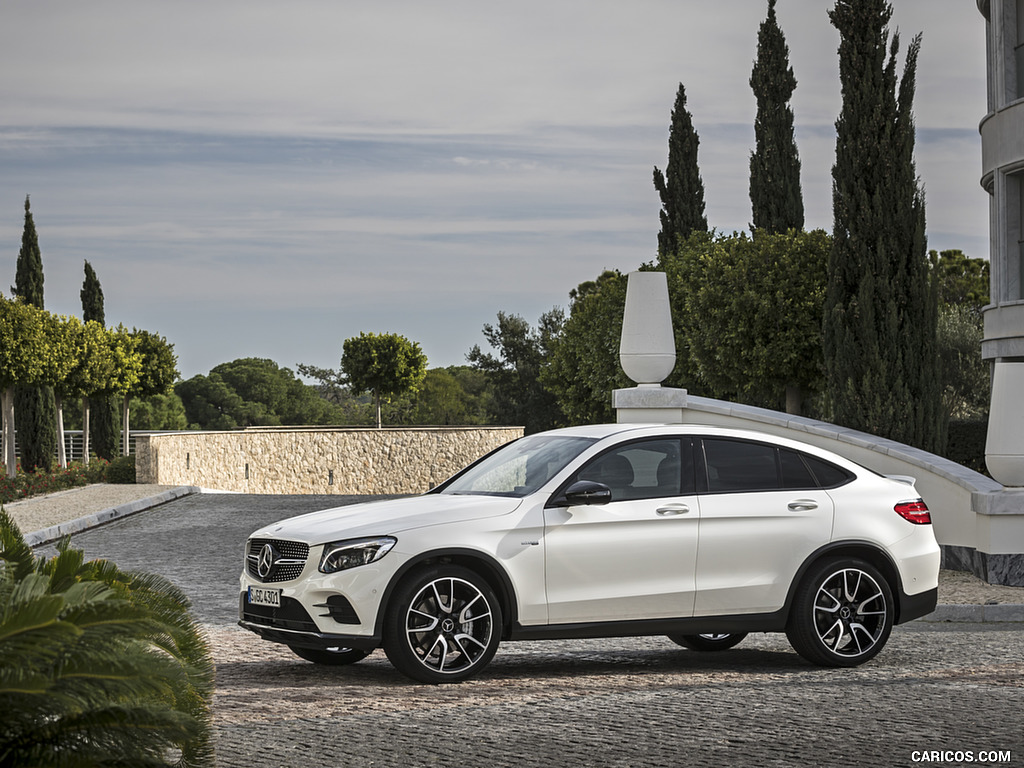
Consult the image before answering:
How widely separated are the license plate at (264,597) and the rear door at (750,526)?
2.76 meters

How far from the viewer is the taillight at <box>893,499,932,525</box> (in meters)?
8.91

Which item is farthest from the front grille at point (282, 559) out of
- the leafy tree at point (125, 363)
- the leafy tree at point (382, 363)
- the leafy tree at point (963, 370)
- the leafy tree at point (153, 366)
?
the leafy tree at point (382, 363)

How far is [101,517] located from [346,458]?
22012 mm

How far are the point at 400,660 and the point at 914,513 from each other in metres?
3.89

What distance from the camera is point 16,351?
28984 millimetres

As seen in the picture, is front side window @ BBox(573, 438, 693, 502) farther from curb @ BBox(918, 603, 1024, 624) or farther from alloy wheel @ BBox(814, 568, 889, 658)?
curb @ BBox(918, 603, 1024, 624)

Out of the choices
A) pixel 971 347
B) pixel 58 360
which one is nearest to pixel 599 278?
pixel 971 347

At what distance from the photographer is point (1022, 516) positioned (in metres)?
13.0

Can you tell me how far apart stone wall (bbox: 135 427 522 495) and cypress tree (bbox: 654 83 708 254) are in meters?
10.7

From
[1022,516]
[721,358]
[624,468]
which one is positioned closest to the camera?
[624,468]

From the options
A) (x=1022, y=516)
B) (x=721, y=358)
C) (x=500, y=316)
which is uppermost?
(x=500, y=316)

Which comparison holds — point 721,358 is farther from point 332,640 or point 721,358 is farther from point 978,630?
point 332,640

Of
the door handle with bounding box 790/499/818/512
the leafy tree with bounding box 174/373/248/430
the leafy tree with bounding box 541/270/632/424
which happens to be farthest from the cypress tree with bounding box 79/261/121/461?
the leafy tree with bounding box 174/373/248/430

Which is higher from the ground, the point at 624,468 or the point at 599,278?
the point at 599,278
